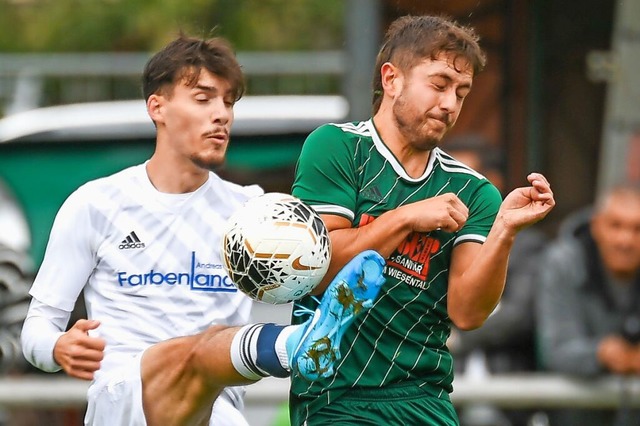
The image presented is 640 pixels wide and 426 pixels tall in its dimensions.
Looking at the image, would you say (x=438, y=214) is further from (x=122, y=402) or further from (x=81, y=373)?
(x=122, y=402)

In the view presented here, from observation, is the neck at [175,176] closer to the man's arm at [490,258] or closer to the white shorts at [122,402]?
the white shorts at [122,402]

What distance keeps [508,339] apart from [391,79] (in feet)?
13.0

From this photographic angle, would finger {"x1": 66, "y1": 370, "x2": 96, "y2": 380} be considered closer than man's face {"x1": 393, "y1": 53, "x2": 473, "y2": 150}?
No

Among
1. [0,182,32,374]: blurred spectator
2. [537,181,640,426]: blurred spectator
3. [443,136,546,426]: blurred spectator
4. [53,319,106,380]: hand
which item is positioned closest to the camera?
[53,319,106,380]: hand

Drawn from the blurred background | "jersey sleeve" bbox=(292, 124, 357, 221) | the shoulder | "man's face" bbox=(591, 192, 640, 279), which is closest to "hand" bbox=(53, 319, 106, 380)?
"jersey sleeve" bbox=(292, 124, 357, 221)

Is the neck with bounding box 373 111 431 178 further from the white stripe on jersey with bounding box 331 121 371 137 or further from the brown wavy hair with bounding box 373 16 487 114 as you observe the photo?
the brown wavy hair with bounding box 373 16 487 114

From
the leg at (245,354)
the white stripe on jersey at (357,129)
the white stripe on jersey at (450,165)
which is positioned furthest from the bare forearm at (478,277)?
the white stripe on jersey at (357,129)

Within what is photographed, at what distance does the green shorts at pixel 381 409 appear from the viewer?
5191 mm

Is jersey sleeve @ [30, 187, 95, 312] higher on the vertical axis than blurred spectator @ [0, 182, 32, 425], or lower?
lower

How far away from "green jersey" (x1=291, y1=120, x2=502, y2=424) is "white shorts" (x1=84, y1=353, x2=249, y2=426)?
59 cm

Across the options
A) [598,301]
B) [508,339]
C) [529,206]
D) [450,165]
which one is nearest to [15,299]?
[508,339]

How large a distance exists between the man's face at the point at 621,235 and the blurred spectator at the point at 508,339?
538mm

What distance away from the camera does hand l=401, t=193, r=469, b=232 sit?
496 centimetres

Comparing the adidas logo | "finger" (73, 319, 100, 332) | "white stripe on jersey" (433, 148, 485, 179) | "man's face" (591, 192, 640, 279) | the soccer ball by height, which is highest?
"man's face" (591, 192, 640, 279)
